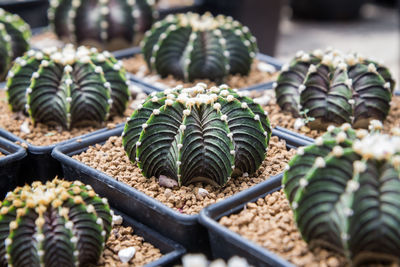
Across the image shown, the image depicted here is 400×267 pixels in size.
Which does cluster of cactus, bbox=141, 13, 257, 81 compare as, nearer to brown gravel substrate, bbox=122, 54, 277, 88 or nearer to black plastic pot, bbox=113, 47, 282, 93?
brown gravel substrate, bbox=122, 54, 277, 88

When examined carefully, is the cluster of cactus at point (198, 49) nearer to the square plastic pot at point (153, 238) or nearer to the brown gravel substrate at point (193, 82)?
the brown gravel substrate at point (193, 82)

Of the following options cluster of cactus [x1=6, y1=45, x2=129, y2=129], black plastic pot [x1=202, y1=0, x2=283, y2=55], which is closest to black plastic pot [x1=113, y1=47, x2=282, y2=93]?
cluster of cactus [x1=6, y1=45, x2=129, y2=129]

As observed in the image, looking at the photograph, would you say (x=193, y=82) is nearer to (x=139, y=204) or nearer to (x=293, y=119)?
(x=293, y=119)

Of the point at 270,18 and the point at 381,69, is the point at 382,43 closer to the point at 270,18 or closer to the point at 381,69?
the point at 270,18

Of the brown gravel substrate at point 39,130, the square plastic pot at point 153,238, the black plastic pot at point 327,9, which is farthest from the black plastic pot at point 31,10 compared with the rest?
the black plastic pot at point 327,9

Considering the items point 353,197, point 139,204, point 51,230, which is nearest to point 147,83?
point 139,204

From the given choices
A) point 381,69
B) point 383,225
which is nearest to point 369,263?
point 383,225
